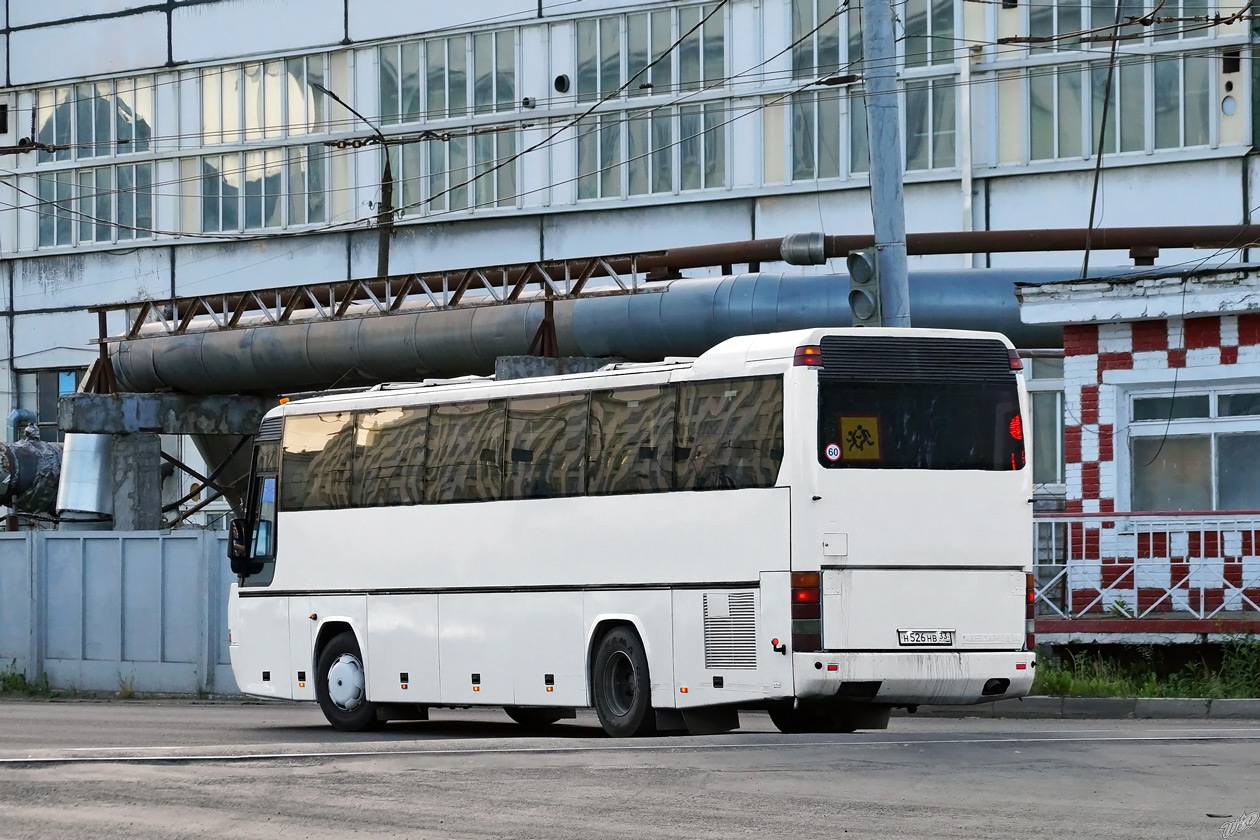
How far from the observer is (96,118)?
5403 cm

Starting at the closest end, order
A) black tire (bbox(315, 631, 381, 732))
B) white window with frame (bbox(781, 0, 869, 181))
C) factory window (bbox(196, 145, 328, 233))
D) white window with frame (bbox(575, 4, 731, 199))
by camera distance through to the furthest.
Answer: black tire (bbox(315, 631, 381, 732))
white window with frame (bbox(781, 0, 869, 181))
white window with frame (bbox(575, 4, 731, 199))
factory window (bbox(196, 145, 328, 233))

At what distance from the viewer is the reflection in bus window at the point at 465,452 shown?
18938 mm

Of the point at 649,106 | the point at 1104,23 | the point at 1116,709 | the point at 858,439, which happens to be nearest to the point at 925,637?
the point at 858,439

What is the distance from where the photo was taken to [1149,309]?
23734 mm

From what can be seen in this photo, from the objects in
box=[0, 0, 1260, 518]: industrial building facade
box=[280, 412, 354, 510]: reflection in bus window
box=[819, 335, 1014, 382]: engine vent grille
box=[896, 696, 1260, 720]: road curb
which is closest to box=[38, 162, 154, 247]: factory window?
box=[0, 0, 1260, 518]: industrial building facade

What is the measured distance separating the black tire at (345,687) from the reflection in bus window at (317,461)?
1364 millimetres

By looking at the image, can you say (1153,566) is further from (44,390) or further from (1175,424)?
(44,390)

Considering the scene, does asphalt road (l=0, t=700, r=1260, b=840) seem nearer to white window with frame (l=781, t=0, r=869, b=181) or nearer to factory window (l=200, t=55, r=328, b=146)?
white window with frame (l=781, t=0, r=869, b=181)

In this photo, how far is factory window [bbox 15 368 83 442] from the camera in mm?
53938

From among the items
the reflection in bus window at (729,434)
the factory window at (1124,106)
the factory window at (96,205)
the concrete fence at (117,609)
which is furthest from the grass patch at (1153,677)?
the factory window at (96,205)

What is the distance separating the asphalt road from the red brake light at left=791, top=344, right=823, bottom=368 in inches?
109

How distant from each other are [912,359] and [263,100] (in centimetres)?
3705

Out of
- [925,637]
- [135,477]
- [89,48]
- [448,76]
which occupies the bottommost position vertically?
[925,637]

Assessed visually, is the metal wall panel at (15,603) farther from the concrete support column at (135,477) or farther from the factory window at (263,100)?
the factory window at (263,100)
